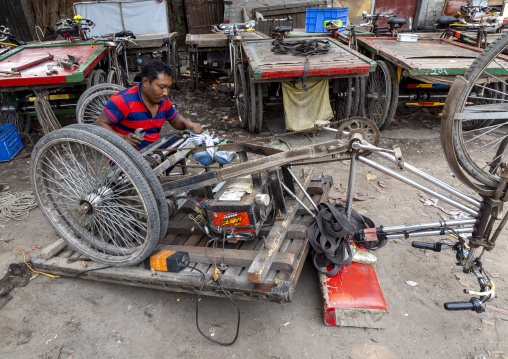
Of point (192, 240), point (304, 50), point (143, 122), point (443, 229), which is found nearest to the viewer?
point (443, 229)

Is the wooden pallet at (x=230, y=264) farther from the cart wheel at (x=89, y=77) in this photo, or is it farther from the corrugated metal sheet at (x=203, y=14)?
the corrugated metal sheet at (x=203, y=14)

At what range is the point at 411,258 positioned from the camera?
3.05m

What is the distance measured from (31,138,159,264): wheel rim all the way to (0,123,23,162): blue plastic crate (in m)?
2.98

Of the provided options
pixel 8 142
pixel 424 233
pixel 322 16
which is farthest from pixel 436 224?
pixel 322 16

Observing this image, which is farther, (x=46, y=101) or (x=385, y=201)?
(x=46, y=101)

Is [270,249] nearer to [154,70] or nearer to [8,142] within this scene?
[154,70]

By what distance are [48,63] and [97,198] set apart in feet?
12.6

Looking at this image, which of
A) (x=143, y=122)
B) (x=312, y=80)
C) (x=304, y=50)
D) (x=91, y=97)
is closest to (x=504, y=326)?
(x=143, y=122)

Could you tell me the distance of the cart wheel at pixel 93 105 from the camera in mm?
4656

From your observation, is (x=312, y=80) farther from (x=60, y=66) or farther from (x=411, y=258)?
(x=60, y=66)

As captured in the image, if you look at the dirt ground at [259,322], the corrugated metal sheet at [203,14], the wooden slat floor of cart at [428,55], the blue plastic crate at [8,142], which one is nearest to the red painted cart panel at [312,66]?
the wooden slat floor of cart at [428,55]

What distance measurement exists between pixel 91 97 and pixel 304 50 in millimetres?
3333

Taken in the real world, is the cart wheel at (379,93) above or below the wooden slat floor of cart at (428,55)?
below

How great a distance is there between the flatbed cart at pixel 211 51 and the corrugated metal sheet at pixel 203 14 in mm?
4130
